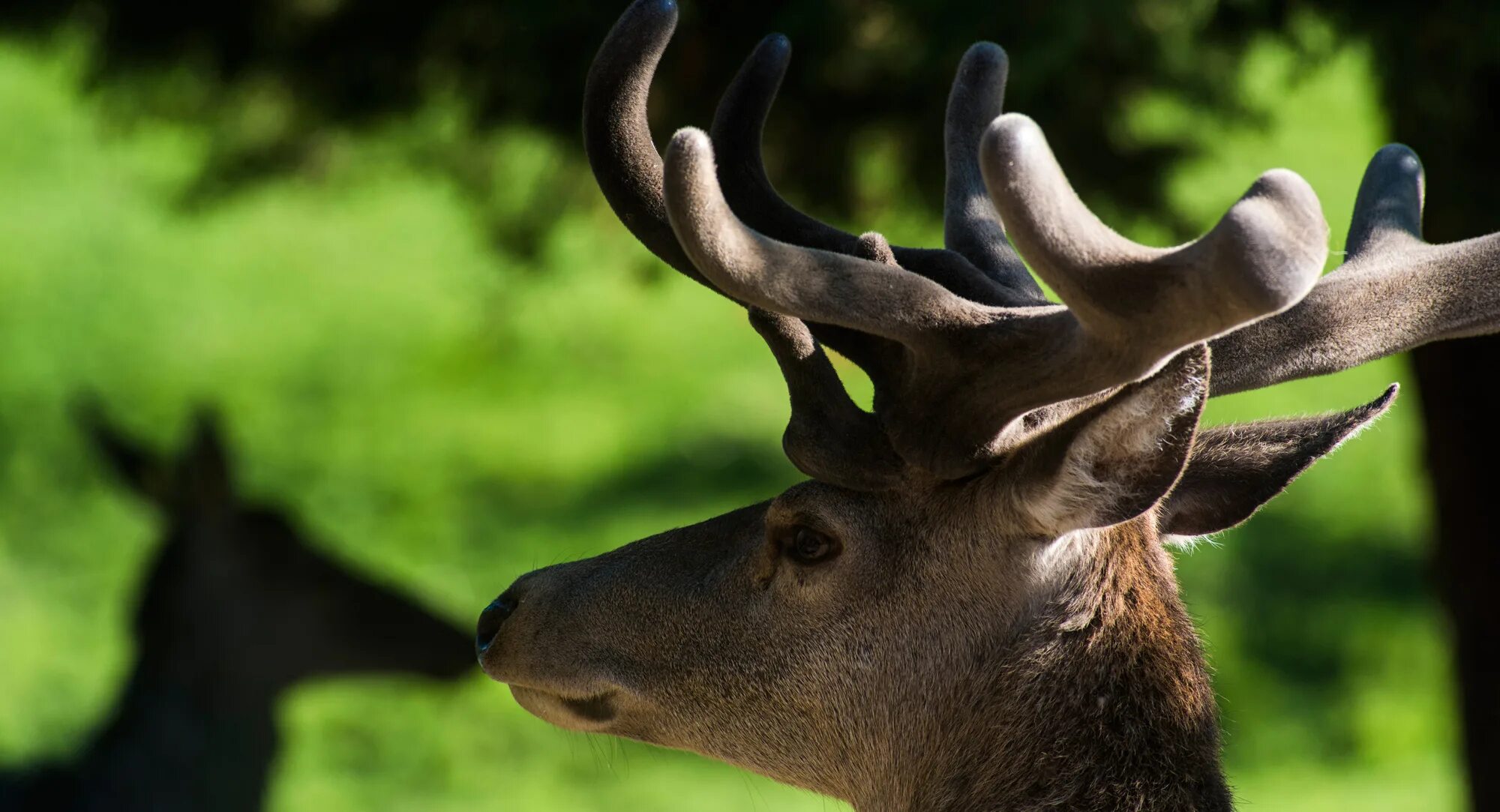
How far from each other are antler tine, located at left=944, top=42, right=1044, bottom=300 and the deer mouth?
1.08 meters

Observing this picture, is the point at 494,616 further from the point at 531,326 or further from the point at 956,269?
the point at 531,326

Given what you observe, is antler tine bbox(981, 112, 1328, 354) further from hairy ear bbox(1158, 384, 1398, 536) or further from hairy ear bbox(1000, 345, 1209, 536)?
hairy ear bbox(1158, 384, 1398, 536)

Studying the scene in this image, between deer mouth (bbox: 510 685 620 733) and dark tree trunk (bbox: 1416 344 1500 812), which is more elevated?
dark tree trunk (bbox: 1416 344 1500 812)

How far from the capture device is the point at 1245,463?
3057mm

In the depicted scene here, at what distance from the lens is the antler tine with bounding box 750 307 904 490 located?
2.86 meters

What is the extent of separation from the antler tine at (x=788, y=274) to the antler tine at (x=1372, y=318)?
1.71 feet

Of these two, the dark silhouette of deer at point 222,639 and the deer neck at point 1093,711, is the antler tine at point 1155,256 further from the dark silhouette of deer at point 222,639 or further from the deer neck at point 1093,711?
the dark silhouette of deer at point 222,639

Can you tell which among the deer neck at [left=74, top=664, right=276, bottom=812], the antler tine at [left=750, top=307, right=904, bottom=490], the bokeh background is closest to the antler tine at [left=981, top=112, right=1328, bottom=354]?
the antler tine at [left=750, top=307, right=904, bottom=490]

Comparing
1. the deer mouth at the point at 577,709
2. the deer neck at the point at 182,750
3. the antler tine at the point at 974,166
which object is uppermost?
the antler tine at the point at 974,166

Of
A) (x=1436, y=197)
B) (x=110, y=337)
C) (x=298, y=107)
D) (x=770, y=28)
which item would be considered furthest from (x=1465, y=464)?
(x=110, y=337)

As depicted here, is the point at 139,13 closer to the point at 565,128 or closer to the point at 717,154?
the point at 565,128

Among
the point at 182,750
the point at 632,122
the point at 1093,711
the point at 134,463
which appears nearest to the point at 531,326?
the point at 134,463

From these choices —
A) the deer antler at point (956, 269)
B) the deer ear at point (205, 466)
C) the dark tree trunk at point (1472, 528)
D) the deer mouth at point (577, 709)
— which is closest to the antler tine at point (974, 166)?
the deer antler at point (956, 269)

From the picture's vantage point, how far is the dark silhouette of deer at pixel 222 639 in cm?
664
